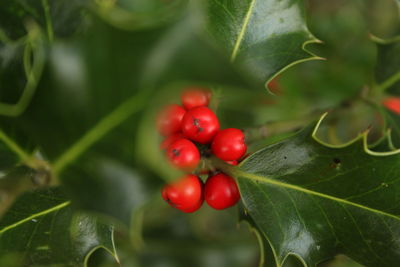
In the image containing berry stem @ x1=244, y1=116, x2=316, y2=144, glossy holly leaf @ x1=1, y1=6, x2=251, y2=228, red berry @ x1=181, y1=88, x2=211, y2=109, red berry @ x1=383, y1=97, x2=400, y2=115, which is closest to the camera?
glossy holly leaf @ x1=1, y1=6, x2=251, y2=228

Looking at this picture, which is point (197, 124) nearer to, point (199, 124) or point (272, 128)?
point (199, 124)

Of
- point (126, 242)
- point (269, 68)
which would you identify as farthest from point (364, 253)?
point (126, 242)

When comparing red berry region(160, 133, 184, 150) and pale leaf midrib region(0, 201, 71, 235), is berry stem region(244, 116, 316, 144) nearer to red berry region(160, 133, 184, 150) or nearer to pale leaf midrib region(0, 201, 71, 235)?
red berry region(160, 133, 184, 150)

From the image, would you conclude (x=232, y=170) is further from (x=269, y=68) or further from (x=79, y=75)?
(x=79, y=75)

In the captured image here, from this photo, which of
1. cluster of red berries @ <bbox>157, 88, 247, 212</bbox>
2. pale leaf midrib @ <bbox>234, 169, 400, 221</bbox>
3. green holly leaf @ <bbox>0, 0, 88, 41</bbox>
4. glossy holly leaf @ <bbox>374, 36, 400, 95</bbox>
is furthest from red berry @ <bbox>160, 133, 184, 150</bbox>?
glossy holly leaf @ <bbox>374, 36, 400, 95</bbox>

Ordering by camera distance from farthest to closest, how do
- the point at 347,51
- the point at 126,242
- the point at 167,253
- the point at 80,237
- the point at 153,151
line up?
the point at 347,51
the point at 167,253
the point at 126,242
the point at 80,237
the point at 153,151

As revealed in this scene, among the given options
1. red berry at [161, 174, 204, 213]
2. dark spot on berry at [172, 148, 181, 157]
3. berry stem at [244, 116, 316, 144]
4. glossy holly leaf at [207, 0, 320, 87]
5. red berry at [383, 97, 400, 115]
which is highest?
glossy holly leaf at [207, 0, 320, 87]

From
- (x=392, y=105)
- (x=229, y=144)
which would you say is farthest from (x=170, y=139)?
(x=392, y=105)
